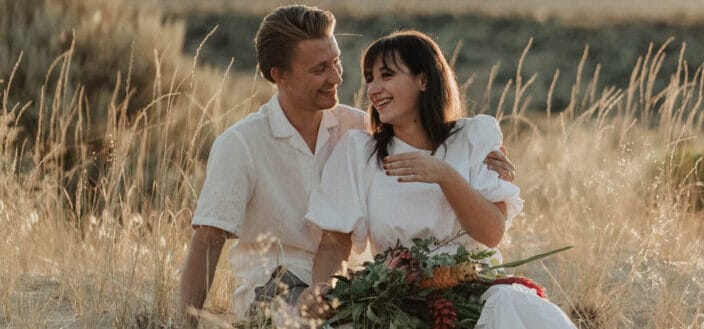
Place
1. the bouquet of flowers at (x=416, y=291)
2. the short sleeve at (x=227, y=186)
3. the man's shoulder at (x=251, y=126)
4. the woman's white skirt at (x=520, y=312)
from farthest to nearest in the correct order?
the man's shoulder at (x=251, y=126)
the short sleeve at (x=227, y=186)
the bouquet of flowers at (x=416, y=291)
the woman's white skirt at (x=520, y=312)

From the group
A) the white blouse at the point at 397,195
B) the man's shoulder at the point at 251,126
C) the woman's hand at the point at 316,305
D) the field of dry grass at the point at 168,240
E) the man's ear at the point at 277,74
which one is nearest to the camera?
the woman's hand at the point at 316,305

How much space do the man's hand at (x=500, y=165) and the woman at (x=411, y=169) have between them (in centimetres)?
3

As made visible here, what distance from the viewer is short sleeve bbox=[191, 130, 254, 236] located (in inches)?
176

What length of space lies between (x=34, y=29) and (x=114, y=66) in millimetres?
712

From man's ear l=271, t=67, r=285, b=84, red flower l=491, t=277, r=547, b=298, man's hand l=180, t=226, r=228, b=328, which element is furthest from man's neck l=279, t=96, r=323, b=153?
red flower l=491, t=277, r=547, b=298

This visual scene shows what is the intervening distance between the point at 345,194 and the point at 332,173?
0.12m

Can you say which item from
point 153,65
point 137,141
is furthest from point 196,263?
point 153,65

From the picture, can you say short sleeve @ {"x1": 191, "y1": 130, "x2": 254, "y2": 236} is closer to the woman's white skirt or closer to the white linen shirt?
the white linen shirt

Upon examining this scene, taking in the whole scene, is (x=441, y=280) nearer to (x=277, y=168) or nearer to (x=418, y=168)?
(x=418, y=168)

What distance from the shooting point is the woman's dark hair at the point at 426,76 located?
4.31 meters

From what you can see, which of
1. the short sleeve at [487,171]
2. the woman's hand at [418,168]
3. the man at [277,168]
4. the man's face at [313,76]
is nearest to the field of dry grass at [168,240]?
the man at [277,168]

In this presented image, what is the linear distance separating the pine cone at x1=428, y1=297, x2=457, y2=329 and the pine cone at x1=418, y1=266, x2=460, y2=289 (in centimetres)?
5

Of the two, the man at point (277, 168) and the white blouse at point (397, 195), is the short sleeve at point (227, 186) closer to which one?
the man at point (277, 168)

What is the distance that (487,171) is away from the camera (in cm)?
422
